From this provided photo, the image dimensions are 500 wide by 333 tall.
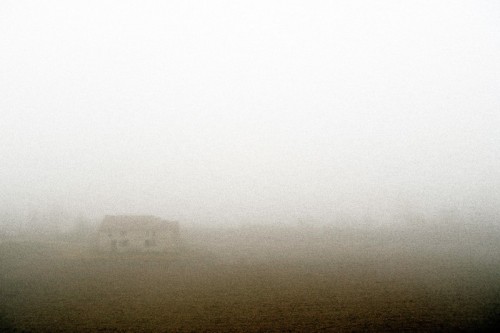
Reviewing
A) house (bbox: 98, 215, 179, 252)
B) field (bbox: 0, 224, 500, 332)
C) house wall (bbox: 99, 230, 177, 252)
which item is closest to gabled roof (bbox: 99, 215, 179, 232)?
house (bbox: 98, 215, 179, 252)

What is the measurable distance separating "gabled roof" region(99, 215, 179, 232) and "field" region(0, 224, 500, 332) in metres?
7.46

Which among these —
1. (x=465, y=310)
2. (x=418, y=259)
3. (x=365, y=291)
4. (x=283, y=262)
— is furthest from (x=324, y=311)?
(x=418, y=259)

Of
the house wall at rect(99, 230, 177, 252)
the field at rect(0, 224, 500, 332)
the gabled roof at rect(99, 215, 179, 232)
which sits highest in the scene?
the gabled roof at rect(99, 215, 179, 232)

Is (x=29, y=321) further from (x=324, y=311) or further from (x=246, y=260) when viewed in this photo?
(x=246, y=260)

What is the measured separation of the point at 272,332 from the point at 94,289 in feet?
53.1

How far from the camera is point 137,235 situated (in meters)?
49.1

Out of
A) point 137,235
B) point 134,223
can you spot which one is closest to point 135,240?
point 137,235

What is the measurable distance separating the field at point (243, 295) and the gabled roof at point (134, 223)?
746 centimetres

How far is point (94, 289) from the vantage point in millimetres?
25859

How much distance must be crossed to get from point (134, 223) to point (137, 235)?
2.69 metres

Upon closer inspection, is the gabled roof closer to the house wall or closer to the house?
the house

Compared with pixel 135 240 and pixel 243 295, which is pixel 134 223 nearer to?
pixel 135 240

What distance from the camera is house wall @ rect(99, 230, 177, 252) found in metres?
48.1

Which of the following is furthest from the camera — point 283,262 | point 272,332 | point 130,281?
point 283,262
